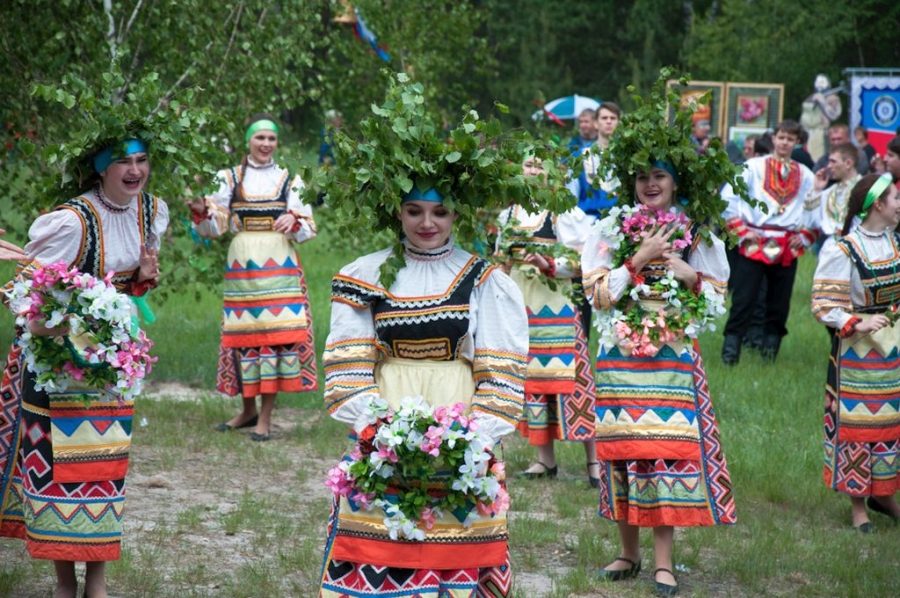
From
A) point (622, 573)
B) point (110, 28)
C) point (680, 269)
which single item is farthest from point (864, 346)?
point (110, 28)

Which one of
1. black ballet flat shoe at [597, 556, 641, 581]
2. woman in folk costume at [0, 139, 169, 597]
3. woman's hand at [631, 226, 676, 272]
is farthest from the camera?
black ballet flat shoe at [597, 556, 641, 581]

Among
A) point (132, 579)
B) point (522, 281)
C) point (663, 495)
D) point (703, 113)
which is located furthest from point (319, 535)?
point (703, 113)

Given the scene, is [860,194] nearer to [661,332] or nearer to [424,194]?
[661,332]

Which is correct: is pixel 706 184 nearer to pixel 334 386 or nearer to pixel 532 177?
pixel 532 177

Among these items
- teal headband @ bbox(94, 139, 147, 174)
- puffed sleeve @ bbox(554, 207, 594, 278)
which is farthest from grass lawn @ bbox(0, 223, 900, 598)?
teal headband @ bbox(94, 139, 147, 174)

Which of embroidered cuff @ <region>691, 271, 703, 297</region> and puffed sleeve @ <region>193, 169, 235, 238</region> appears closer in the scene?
embroidered cuff @ <region>691, 271, 703, 297</region>

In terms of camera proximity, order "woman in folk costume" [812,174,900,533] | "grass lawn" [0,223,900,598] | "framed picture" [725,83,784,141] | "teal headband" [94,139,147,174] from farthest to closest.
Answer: "framed picture" [725,83,784,141] → "woman in folk costume" [812,174,900,533] → "grass lawn" [0,223,900,598] → "teal headband" [94,139,147,174]

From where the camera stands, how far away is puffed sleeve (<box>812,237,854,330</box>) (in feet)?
25.2

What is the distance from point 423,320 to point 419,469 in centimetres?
55

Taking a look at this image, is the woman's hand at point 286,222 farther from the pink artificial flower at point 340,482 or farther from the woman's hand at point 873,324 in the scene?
the pink artificial flower at point 340,482

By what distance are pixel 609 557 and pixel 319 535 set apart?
1559mm

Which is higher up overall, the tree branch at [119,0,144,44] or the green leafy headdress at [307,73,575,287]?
the tree branch at [119,0,144,44]

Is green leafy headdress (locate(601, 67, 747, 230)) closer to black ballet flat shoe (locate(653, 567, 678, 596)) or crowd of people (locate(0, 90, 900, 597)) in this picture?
crowd of people (locate(0, 90, 900, 597))

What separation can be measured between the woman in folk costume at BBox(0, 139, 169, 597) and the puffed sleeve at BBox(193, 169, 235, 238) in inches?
135
